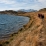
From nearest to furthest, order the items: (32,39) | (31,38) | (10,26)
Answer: (32,39) < (31,38) < (10,26)

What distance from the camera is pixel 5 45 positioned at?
47.3 feet

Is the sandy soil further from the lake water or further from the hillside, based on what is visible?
the lake water

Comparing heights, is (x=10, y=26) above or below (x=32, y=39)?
below

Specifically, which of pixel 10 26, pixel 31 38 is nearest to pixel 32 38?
pixel 31 38

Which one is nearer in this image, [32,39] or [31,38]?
[32,39]

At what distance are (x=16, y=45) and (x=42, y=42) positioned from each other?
376cm

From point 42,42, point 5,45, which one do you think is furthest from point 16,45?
point 42,42

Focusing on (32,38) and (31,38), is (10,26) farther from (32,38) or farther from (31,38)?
(32,38)

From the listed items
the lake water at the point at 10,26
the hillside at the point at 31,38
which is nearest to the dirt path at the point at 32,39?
the hillside at the point at 31,38

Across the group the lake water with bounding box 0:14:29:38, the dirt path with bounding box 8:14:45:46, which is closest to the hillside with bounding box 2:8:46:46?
the dirt path with bounding box 8:14:45:46

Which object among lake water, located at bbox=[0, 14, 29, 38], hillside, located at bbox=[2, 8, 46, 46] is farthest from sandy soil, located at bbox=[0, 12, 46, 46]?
lake water, located at bbox=[0, 14, 29, 38]

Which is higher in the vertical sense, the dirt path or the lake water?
the dirt path

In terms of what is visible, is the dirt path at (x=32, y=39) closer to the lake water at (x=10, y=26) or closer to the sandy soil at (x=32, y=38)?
the sandy soil at (x=32, y=38)

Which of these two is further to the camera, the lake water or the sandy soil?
the lake water
